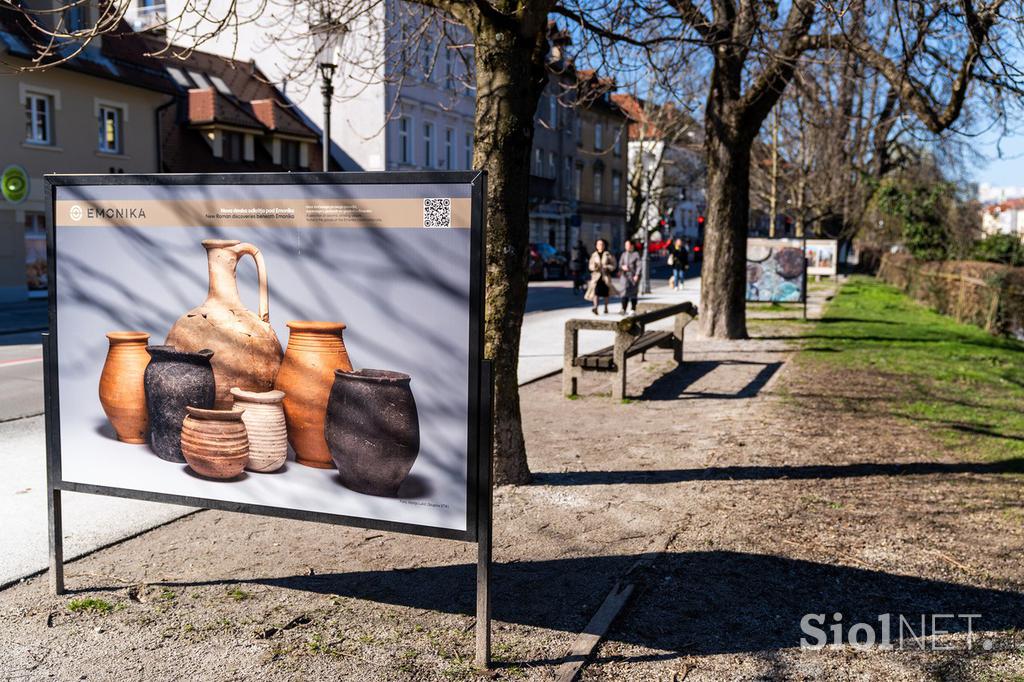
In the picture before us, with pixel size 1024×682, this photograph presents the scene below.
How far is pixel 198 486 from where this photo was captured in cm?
427

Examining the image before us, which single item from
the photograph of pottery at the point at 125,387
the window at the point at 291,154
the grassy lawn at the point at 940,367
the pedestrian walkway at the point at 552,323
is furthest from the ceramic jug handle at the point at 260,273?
the window at the point at 291,154

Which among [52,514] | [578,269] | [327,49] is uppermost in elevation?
[327,49]

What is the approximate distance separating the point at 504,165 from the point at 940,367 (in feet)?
29.2

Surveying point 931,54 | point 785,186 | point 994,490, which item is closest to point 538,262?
point 785,186

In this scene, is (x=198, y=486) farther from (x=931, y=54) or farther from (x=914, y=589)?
(x=931, y=54)

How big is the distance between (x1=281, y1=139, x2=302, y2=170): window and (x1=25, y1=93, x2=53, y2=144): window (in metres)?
9.83

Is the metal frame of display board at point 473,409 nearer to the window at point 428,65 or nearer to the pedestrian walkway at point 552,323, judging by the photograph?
the pedestrian walkway at point 552,323

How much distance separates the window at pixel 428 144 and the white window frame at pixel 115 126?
53.0 feet

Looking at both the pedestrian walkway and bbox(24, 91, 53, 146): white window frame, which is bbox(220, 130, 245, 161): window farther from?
the pedestrian walkway

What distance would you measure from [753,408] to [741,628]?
18.4ft

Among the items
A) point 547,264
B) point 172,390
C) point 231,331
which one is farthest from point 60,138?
point 231,331

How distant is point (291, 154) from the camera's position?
36.5m

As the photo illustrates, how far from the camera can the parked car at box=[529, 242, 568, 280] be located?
39750 millimetres

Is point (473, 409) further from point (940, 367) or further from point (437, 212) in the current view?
point (940, 367)
